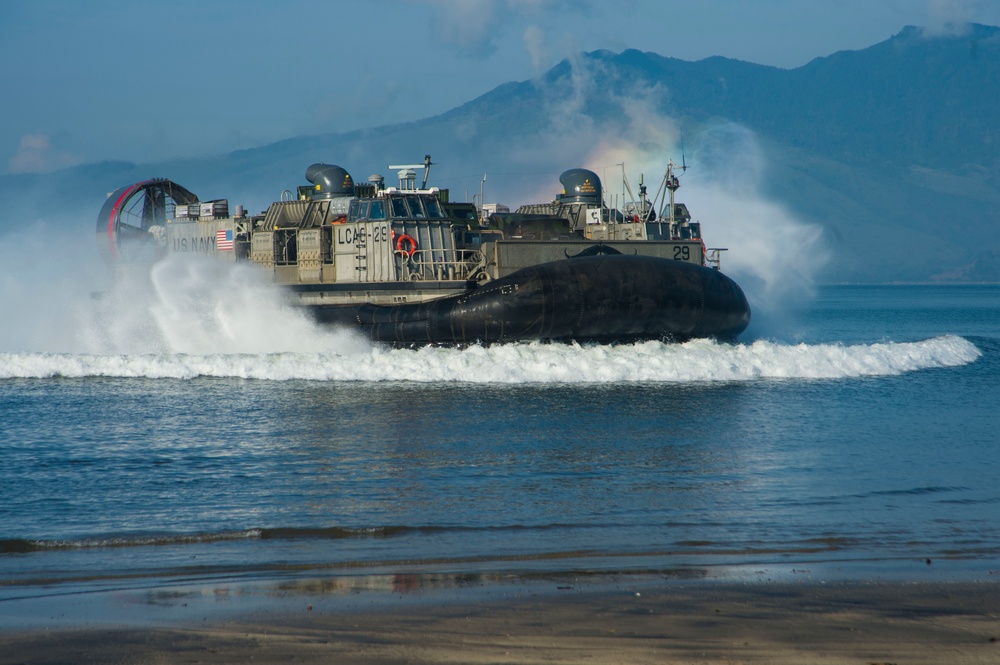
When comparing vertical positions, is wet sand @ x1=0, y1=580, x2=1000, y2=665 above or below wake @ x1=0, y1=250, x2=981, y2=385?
below

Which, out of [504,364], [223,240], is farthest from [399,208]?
[223,240]

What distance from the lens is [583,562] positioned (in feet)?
20.0

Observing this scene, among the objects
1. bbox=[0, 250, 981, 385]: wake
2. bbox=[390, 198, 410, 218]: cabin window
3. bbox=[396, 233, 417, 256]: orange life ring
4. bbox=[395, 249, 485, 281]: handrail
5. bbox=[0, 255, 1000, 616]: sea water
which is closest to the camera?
bbox=[0, 255, 1000, 616]: sea water

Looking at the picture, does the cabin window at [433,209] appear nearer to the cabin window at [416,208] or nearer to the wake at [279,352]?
the cabin window at [416,208]

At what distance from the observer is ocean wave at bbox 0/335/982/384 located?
50.9 feet

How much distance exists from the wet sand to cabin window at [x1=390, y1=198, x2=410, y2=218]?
12752 mm

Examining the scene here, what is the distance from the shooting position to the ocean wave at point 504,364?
1552cm

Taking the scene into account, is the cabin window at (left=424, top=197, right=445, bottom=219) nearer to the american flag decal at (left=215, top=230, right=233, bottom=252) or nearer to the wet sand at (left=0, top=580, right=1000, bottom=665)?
the american flag decal at (left=215, top=230, right=233, bottom=252)

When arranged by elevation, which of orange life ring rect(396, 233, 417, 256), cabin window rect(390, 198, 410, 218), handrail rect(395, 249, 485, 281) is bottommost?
handrail rect(395, 249, 485, 281)

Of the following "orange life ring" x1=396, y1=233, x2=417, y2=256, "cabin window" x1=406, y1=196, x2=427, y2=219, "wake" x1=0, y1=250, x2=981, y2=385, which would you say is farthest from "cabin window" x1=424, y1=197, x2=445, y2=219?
"wake" x1=0, y1=250, x2=981, y2=385

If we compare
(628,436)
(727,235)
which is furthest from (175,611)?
(727,235)

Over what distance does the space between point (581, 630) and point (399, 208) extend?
44.6 ft

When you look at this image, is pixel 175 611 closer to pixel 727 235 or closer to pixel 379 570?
pixel 379 570

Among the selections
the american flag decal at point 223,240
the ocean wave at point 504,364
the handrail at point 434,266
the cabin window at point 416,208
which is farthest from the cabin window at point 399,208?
the american flag decal at point 223,240
